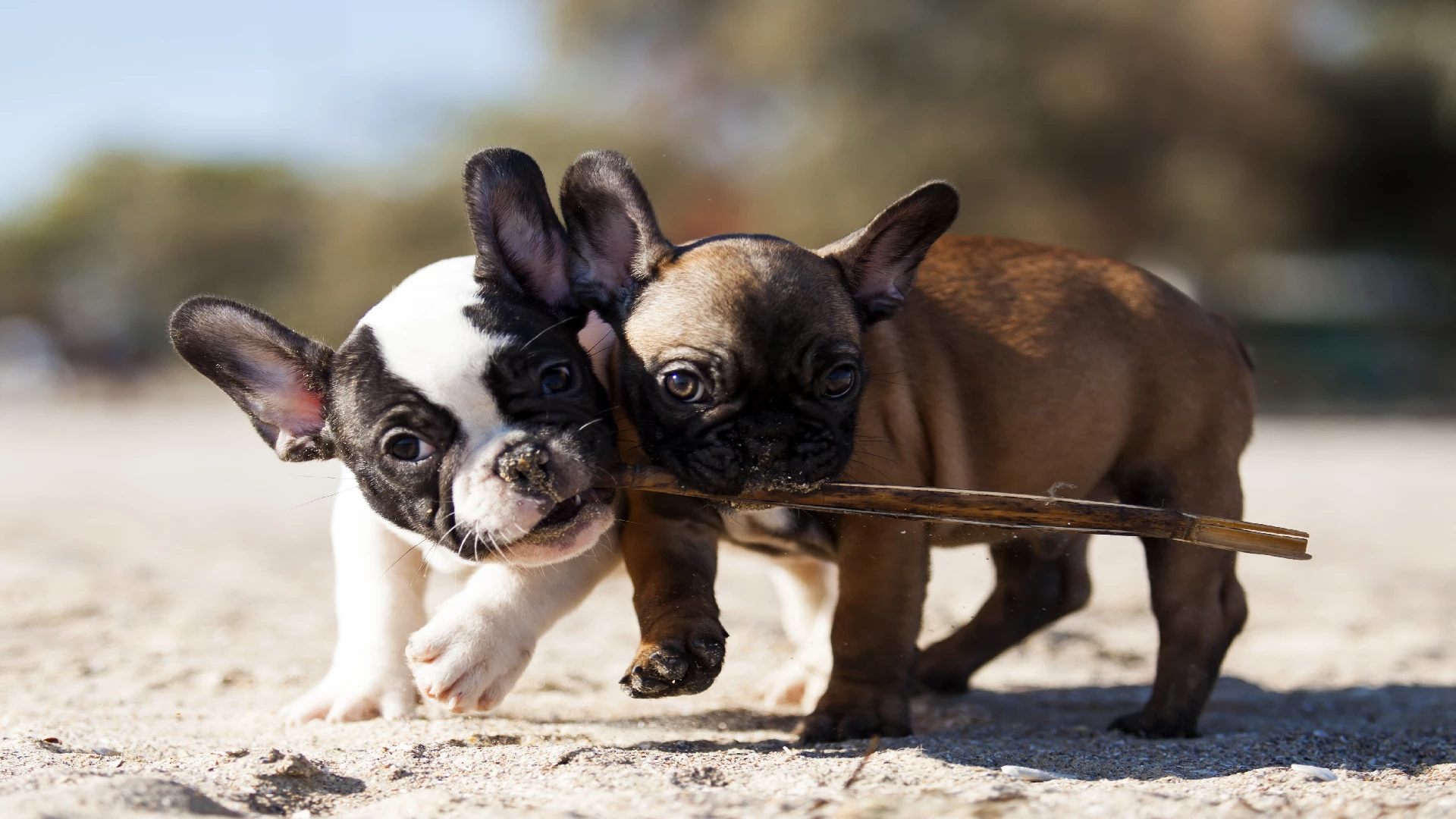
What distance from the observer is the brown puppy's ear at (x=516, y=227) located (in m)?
4.12

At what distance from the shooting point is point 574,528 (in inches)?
147

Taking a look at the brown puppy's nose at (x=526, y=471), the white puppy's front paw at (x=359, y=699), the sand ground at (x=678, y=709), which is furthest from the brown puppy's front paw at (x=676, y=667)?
the white puppy's front paw at (x=359, y=699)

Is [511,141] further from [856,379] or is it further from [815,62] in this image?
[856,379]

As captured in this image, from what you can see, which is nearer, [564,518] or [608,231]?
[564,518]

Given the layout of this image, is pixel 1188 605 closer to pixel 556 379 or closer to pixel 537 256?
pixel 556 379

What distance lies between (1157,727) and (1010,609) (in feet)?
3.35

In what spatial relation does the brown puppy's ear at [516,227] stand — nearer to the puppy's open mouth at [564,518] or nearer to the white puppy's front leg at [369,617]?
the puppy's open mouth at [564,518]

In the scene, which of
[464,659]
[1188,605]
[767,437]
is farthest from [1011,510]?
[464,659]

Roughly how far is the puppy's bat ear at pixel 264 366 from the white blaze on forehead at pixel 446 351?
0.26 m

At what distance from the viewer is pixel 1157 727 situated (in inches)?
175

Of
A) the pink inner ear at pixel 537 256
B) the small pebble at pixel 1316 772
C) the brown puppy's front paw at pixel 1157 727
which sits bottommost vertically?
the brown puppy's front paw at pixel 1157 727

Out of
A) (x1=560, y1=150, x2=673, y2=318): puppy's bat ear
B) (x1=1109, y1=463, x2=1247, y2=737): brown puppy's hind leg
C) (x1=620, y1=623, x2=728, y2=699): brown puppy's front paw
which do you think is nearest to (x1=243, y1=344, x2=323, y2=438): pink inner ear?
(x1=560, y1=150, x2=673, y2=318): puppy's bat ear

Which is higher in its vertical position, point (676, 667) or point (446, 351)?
point (446, 351)

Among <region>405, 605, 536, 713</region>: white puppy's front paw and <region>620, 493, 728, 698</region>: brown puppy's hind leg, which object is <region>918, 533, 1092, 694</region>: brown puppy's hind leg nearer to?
<region>620, 493, 728, 698</region>: brown puppy's hind leg
